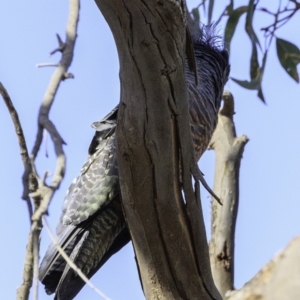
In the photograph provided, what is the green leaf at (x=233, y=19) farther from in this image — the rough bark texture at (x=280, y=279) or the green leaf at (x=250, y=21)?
the rough bark texture at (x=280, y=279)

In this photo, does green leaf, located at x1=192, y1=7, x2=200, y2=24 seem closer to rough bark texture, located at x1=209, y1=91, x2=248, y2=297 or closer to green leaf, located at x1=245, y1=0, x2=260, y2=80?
rough bark texture, located at x1=209, y1=91, x2=248, y2=297

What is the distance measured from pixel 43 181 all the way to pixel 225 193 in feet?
6.81

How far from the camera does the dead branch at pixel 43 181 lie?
46.2 inches

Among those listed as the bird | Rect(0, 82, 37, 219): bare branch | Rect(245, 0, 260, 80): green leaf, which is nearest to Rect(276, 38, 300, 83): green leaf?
Rect(245, 0, 260, 80): green leaf

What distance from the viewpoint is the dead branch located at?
3.85 feet

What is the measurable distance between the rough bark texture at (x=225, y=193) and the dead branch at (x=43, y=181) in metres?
1.73

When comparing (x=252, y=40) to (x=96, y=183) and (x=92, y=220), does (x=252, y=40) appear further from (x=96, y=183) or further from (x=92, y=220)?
(x=92, y=220)

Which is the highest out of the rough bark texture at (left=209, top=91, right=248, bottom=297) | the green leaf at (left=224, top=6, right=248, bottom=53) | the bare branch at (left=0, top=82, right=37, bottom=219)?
the bare branch at (left=0, top=82, right=37, bottom=219)

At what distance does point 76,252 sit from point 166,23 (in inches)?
44.9

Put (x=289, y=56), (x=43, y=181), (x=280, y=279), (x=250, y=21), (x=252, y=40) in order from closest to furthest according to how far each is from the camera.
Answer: (x=280, y=279) → (x=43, y=181) → (x=250, y=21) → (x=252, y=40) → (x=289, y=56)

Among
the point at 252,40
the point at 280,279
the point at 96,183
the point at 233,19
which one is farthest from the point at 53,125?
A: the point at 233,19

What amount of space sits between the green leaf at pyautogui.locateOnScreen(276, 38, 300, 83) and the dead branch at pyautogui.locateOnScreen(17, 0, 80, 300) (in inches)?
73.7

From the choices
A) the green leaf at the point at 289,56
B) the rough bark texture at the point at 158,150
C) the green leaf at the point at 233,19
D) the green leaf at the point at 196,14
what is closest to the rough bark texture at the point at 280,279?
the rough bark texture at the point at 158,150

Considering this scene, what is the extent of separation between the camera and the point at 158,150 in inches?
78.4
